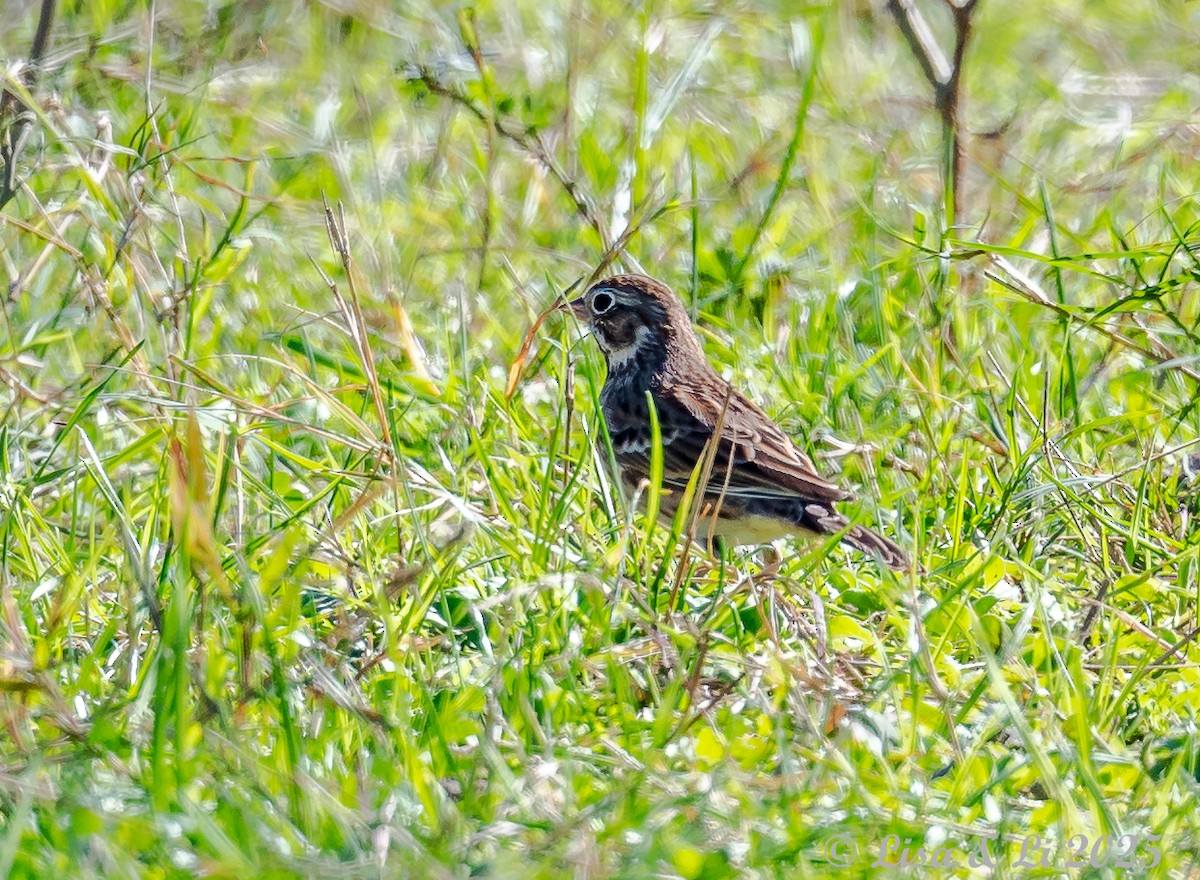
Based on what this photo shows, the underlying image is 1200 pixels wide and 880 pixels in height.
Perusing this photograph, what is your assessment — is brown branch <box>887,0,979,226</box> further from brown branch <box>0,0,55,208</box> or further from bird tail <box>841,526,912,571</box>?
brown branch <box>0,0,55,208</box>

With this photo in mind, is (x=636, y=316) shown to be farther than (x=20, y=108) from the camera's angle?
Yes

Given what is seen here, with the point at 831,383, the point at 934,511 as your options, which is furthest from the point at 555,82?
the point at 934,511

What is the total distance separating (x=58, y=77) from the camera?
6277mm

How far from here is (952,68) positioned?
6137 mm

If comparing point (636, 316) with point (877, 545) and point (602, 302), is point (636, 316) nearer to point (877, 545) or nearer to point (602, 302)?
point (602, 302)

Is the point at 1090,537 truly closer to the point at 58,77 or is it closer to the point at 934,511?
the point at 934,511

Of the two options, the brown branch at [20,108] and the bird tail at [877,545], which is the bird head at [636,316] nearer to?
the bird tail at [877,545]

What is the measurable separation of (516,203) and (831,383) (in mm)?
1943

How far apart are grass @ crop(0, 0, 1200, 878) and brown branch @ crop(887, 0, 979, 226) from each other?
0.70 feet

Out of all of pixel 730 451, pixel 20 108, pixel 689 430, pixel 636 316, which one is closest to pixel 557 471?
pixel 730 451

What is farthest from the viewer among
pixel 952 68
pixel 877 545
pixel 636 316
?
pixel 952 68

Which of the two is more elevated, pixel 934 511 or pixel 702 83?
pixel 702 83

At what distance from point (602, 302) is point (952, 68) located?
5.05ft

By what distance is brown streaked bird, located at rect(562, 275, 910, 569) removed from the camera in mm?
4824
